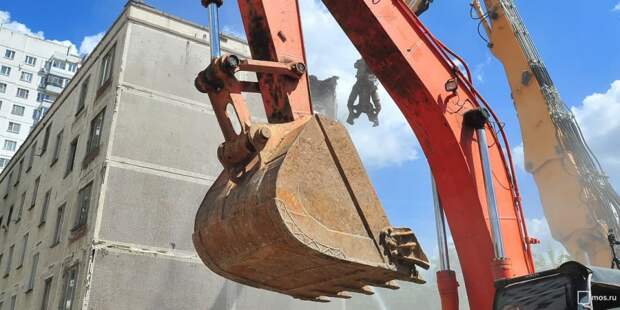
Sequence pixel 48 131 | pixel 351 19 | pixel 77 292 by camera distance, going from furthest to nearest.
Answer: pixel 48 131, pixel 77 292, pixel 351 19

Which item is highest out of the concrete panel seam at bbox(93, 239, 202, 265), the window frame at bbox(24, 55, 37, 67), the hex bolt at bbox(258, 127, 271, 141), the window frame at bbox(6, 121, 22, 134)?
the window frame at bbox(24, 55, 37, 67)

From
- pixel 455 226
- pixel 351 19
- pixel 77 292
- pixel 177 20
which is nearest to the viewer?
pixel 455 226

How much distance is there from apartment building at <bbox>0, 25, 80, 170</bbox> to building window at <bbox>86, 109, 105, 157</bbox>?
187ft

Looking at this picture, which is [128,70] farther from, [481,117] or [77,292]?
[481,117]

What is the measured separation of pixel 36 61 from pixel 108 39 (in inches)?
2542

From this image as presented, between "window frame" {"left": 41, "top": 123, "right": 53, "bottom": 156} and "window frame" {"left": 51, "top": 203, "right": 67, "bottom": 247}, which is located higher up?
"window frame" {"left": 41, "top": 123, "right": 53, "bottom": 156}

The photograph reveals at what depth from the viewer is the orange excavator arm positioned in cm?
354

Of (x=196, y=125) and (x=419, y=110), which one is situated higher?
(x=196, y=125)

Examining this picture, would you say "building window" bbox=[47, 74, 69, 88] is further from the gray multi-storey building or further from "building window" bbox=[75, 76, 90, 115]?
"building window" bbox=[75, 76, 90, 115]

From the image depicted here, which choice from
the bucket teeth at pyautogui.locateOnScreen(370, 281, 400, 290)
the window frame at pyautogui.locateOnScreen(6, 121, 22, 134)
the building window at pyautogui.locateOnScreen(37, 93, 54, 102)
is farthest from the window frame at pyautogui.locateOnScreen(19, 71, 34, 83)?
the bucket teeth at pyautogui.locateOnScreen(370, 281, 400, 290)

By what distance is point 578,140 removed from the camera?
385 inches

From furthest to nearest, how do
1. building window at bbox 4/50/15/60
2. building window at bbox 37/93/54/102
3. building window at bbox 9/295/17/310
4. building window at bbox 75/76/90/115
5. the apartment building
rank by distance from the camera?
building window at bbox 4/50/15/60
building window at bbox 37/93/54/102
the apartment building
building window at bbox 75/76/90/115
building window at bbox 9/295/17/310

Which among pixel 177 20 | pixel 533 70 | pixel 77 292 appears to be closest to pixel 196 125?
pixel 177 20

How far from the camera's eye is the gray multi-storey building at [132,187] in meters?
15.6
